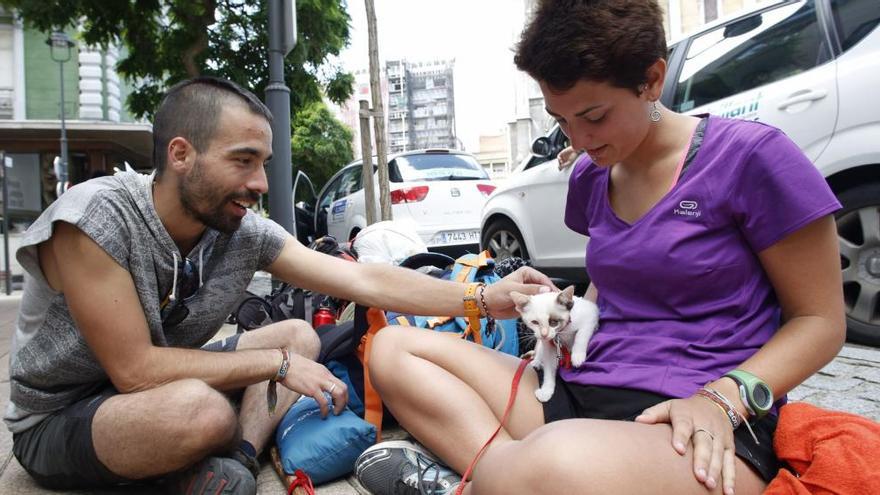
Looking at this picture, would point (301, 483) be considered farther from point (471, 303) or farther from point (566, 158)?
point (566, 158)

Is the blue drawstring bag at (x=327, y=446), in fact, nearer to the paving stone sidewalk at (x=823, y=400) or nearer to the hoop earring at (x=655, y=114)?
the paving stone sidewalk at (x=823, y=400)

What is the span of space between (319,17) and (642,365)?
10625 mm

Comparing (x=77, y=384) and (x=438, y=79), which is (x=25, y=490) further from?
(x=438, y=79)

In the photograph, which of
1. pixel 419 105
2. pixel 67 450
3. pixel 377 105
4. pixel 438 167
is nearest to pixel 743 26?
pixel 67 450

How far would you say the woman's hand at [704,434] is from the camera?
4.27 ft

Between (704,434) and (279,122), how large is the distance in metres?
5.00

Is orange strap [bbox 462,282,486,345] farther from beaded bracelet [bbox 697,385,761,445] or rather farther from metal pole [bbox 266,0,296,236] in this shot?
metal pole [bbox 266,0,296,236]

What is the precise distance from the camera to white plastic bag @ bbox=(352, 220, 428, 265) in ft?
15.9

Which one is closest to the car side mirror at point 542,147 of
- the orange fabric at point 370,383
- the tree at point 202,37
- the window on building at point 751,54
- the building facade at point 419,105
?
the window on building at point 751,54

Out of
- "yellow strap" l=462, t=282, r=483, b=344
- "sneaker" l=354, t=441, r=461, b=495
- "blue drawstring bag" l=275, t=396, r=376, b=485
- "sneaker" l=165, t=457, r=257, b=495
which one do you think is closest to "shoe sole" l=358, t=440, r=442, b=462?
"sneaker" l=354, t=441, r=461, b=495

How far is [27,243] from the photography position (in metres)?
1.92

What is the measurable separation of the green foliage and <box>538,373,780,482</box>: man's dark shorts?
2970cm

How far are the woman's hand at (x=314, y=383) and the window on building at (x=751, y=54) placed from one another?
10.2 feet

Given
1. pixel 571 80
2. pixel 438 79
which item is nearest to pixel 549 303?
pixel 571 80
